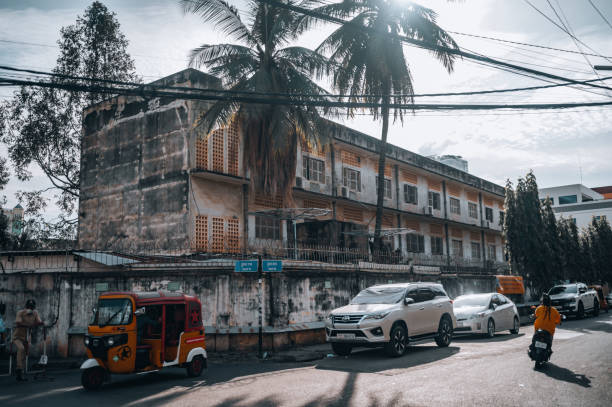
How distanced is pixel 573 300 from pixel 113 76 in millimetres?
27627

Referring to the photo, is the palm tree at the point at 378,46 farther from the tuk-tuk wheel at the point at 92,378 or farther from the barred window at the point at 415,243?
the tuk-tuk wheel at the point at 92,378

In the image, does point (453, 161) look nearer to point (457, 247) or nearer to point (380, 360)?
point (457, 247)

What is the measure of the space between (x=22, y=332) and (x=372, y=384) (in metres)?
8.27

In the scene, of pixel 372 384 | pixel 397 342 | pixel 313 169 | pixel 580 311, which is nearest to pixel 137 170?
pixel 313 169

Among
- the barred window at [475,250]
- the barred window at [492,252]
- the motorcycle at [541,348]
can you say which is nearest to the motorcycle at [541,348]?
the motorcycle at [541,348]

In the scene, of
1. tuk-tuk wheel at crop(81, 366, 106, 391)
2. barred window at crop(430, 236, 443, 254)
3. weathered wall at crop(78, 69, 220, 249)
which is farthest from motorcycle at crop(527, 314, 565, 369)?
barred window at crop(430, 236, 443, 254)

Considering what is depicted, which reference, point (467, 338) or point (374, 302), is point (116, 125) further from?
point (467, 338)

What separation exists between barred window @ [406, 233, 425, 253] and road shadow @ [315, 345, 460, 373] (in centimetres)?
2071

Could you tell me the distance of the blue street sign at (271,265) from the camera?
14328 mm

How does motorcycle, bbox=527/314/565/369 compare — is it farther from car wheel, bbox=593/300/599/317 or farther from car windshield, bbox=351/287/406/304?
car wheel, bbox=593/300/599/317

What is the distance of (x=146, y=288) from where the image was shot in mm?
15320

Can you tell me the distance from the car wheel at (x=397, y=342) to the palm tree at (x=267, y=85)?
26.8 feet

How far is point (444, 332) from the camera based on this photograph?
14.6 meters

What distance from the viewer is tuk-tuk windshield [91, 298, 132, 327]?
995 cm
